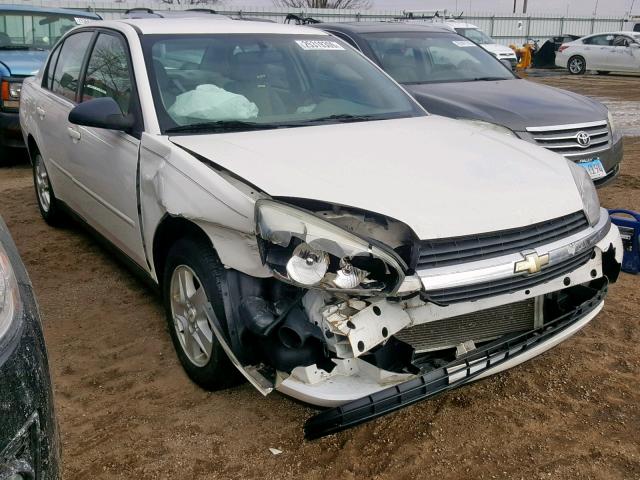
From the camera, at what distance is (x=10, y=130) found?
754 cm

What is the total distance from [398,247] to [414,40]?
5.35 metres

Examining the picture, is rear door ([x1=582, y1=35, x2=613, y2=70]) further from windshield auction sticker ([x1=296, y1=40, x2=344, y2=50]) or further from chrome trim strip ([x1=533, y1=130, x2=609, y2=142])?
windshield auction sticker ([x1=296, y1=40, x2=344, y2=50])

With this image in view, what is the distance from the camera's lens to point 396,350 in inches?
99.3

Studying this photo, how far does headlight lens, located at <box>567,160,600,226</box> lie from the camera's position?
2.94 metres

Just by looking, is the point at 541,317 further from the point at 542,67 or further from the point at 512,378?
the point at 542,67

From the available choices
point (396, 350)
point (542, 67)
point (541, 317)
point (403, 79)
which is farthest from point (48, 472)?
point (542, 67)

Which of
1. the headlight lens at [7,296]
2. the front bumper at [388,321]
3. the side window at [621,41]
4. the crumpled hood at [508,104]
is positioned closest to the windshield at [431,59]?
the crumpled hood at [508,104]

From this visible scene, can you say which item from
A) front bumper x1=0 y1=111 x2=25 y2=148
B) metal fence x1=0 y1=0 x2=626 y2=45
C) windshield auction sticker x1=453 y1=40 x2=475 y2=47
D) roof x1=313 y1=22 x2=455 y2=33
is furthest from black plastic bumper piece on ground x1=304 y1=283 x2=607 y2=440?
metal fence x1=0 y1=0 x2=626 y2=45

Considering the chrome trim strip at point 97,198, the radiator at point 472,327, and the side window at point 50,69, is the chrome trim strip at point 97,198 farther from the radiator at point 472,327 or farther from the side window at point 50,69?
the radiator at point 472,327

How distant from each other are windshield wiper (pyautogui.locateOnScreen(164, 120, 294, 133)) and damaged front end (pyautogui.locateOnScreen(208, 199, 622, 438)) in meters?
0.96

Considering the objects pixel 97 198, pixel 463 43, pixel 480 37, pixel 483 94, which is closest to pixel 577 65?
pixel 480 37

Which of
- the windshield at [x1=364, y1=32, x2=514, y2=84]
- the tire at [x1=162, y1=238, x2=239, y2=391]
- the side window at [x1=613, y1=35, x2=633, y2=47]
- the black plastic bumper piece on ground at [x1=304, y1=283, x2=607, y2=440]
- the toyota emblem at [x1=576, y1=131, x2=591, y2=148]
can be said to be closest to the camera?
the black plastic bumper piece on ground at [x1=304, y1=283, x2=607, y2=440]

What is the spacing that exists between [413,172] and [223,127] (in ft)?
3.43

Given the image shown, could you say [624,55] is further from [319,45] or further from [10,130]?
[319,45]
